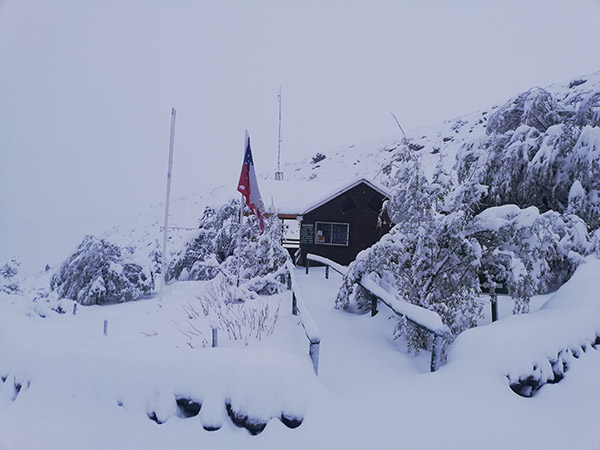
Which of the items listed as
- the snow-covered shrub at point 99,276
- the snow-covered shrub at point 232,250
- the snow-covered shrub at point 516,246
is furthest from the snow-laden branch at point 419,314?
the snow-covered shrub at point 99,276

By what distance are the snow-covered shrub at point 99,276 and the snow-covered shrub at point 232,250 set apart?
95.1 inches

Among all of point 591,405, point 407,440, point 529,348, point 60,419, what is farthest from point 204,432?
point 591,405

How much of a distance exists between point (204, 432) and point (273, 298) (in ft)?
18.2

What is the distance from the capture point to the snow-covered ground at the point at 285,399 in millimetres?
3234

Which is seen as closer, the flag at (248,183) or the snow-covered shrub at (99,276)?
the flag at (248,183)

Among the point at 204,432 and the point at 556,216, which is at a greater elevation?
the point at 556,216

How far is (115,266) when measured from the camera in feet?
45.1

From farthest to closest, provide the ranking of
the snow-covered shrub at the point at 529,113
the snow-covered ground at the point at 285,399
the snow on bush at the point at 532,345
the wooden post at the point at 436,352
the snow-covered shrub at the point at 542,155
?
the snow-covered shrub at the point at 529,113
the snow-covered shrub at the point at 542,155
the wooden post at the point at 436,352
the snow on bush at the point at 532,345
the snow-covered ground at the point at 285,399

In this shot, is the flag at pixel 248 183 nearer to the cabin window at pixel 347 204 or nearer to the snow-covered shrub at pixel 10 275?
the cabin window at pixel 347 204

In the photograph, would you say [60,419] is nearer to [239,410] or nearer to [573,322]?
[239,410]

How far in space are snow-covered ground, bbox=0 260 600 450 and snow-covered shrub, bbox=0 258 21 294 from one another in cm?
1809

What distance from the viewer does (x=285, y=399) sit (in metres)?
3.36

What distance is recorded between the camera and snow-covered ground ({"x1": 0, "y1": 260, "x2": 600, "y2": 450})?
3.23 metres

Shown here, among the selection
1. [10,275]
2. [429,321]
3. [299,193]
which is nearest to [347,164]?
[299,193]
